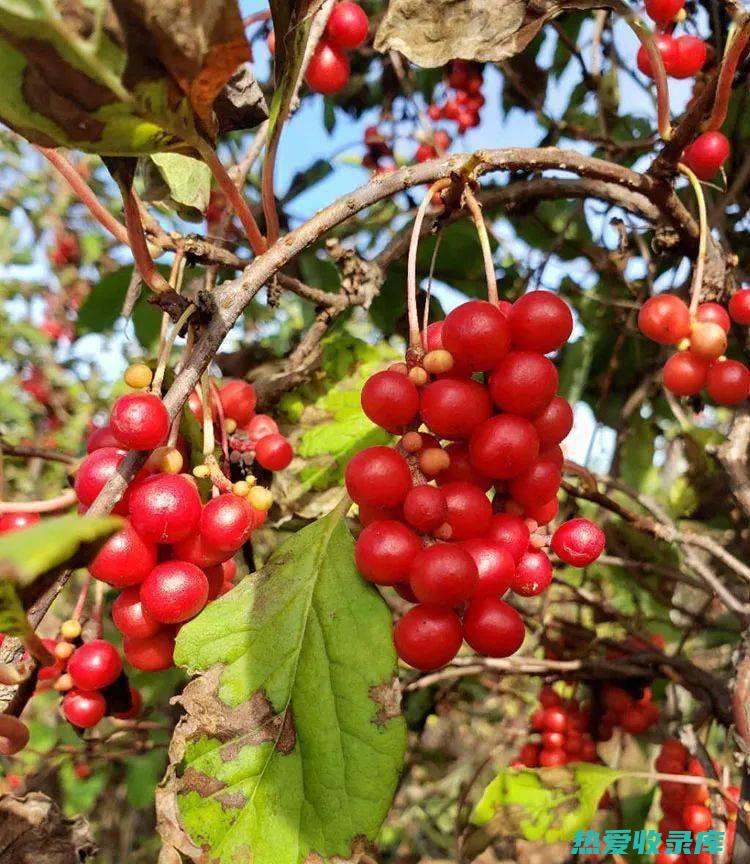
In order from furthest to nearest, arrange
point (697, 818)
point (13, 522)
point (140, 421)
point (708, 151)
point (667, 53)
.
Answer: point (697, 818) → point (667, 53) → point (708, 151) → point (13, 522) → point (140, 421)

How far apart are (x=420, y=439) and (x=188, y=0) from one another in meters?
0.46

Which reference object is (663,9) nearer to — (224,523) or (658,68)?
(658,68)

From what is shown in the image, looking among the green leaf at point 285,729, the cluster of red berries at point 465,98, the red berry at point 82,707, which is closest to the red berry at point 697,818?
the green leaf at point 285,729

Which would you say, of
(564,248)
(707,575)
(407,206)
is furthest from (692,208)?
(707,575)

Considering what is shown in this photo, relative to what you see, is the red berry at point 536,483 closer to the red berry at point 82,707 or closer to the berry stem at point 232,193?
the berry stem at point 232,193

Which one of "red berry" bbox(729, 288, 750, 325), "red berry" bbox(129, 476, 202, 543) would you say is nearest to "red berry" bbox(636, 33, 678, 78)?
"red berry" bbox(729, 288, 750, 325)

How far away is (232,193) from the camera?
799mm

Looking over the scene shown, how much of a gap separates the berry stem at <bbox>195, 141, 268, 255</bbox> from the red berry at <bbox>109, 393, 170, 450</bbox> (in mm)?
243

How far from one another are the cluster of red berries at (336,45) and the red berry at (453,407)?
1024 millimetres

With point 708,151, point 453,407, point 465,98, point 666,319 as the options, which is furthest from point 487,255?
point 465,98

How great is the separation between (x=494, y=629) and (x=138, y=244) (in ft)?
1.78

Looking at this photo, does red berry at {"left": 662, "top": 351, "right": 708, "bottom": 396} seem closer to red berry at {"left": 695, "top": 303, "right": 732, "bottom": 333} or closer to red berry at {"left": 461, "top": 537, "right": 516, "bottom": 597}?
red berry at {"left": 695, "top": 303, "right": 732, "bottom": 333}

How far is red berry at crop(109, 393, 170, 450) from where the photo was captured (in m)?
0.67

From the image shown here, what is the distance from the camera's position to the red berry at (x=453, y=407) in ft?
2.51
